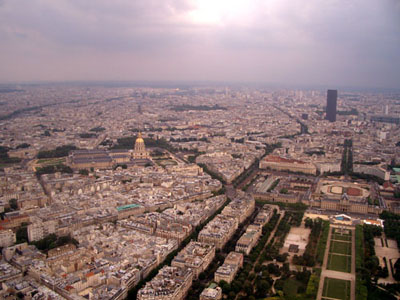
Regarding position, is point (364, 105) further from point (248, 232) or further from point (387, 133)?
point (248, 232)

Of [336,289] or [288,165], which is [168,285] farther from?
[288,165]

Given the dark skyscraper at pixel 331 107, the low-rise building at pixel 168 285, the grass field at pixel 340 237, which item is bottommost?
the grass field at pixel 340 237

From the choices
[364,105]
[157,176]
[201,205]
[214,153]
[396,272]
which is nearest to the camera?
[396,272]

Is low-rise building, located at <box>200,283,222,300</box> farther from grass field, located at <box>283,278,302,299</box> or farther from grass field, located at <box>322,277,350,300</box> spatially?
grass field, located at <box>322,277,350,300</box>

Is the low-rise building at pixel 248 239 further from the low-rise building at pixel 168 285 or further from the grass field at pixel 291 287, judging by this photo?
the low-rise building at pixel 168 285

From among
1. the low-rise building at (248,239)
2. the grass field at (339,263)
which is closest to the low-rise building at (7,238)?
the low-rise building at (248,239)

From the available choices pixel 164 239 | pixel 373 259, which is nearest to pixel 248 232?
pixel 164 239
